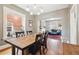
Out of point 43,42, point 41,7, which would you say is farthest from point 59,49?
point 41,7

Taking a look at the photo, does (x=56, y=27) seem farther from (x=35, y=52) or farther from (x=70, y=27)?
(x=35, y=52)

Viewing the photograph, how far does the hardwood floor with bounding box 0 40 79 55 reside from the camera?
1531 mm

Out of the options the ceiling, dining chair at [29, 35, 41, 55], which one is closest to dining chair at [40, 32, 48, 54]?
dining chair at [29, 35, 41, 55]

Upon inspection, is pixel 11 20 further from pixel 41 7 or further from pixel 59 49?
pixel 59 49

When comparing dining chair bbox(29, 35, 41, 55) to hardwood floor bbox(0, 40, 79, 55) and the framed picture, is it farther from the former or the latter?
the framed picture

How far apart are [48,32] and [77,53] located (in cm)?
63

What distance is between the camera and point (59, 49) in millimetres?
1701

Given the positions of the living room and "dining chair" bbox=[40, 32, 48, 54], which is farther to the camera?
"dining chair" bbox=[40, 32, 48, 54]

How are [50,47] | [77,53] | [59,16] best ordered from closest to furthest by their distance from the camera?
[77,53] < [59,16] < [50,47]

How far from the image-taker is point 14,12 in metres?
1.58

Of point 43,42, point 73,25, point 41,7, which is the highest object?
point 41,7

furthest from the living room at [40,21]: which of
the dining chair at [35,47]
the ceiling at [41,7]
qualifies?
the dining chair at [35,47]
